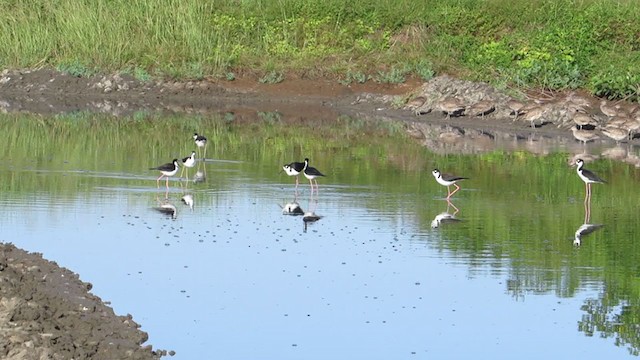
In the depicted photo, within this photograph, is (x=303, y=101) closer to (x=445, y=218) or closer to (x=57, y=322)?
(x=445, y=218)

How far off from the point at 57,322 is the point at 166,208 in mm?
8075

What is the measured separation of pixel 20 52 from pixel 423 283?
2685 cm

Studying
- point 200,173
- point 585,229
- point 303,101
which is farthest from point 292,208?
point 303,101

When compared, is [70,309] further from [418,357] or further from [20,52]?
[20,52]

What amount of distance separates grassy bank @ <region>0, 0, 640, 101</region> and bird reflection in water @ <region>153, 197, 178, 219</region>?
16939 millimetres

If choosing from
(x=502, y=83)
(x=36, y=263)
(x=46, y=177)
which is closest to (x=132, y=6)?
(x=502, y=83)

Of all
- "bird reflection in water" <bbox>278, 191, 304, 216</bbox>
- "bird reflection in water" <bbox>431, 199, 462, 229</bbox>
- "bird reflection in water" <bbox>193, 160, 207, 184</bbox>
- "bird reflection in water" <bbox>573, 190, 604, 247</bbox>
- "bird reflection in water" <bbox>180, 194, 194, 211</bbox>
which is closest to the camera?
"bird reflection in water" <bbox>573, 190, 604, 247</bbox>

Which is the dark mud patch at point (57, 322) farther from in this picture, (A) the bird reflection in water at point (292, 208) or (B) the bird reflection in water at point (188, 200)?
(B) the bird reflection in water at point (188, 200)

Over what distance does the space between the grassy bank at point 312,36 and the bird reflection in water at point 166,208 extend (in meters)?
16.9

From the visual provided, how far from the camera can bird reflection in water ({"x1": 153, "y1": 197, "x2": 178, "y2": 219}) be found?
19189 millimetres

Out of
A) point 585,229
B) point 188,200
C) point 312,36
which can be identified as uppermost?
point 312,36

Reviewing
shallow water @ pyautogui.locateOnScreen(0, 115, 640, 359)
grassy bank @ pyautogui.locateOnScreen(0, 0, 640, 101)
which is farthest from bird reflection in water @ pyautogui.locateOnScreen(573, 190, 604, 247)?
grassy bank @ pyautogui.locateOnScreen(0, 0, 640, 101)

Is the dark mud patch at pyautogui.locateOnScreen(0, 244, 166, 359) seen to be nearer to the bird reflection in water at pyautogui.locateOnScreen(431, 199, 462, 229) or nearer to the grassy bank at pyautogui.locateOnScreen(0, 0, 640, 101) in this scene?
the bird reflection in water at pyautogui.locateOnScreen(431, 199, 462, 229)

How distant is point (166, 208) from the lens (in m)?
19.7
